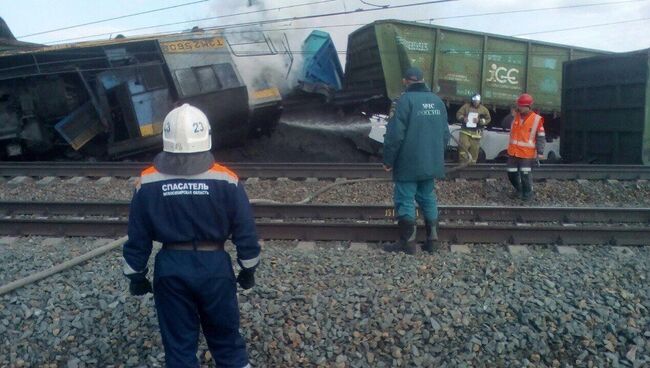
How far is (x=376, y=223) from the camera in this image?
7.27m

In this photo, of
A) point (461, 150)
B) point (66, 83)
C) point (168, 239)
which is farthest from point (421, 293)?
point (66, 83)

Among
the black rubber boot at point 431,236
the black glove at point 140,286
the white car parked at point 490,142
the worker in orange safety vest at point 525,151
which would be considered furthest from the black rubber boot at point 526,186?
the black glove at point 140,286

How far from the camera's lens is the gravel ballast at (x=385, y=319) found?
406cm

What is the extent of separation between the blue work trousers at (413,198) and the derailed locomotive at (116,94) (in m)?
7.04

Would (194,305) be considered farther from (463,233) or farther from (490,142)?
(490,142)

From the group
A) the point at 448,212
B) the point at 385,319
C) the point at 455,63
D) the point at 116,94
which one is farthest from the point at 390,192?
the point at 455,63

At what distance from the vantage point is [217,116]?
12.6 meters

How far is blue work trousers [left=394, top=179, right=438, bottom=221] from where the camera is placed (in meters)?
5.91

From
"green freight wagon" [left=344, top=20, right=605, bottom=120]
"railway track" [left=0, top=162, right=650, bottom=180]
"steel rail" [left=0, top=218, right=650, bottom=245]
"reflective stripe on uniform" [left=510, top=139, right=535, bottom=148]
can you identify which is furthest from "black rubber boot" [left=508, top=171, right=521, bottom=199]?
"green freight wagon" [left=344, top=20, right=605, bottom=120]

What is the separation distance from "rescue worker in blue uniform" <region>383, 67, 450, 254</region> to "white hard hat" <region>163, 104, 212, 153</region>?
280 cm

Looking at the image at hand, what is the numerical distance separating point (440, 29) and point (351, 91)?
2.77m

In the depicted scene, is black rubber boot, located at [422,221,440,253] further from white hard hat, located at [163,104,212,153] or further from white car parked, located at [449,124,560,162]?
white car parked, located at [449,124,560,162]

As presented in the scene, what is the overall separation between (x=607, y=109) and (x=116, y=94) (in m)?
9.24

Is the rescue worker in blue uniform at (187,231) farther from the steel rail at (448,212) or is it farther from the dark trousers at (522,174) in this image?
the dark trousers at (522,174)
